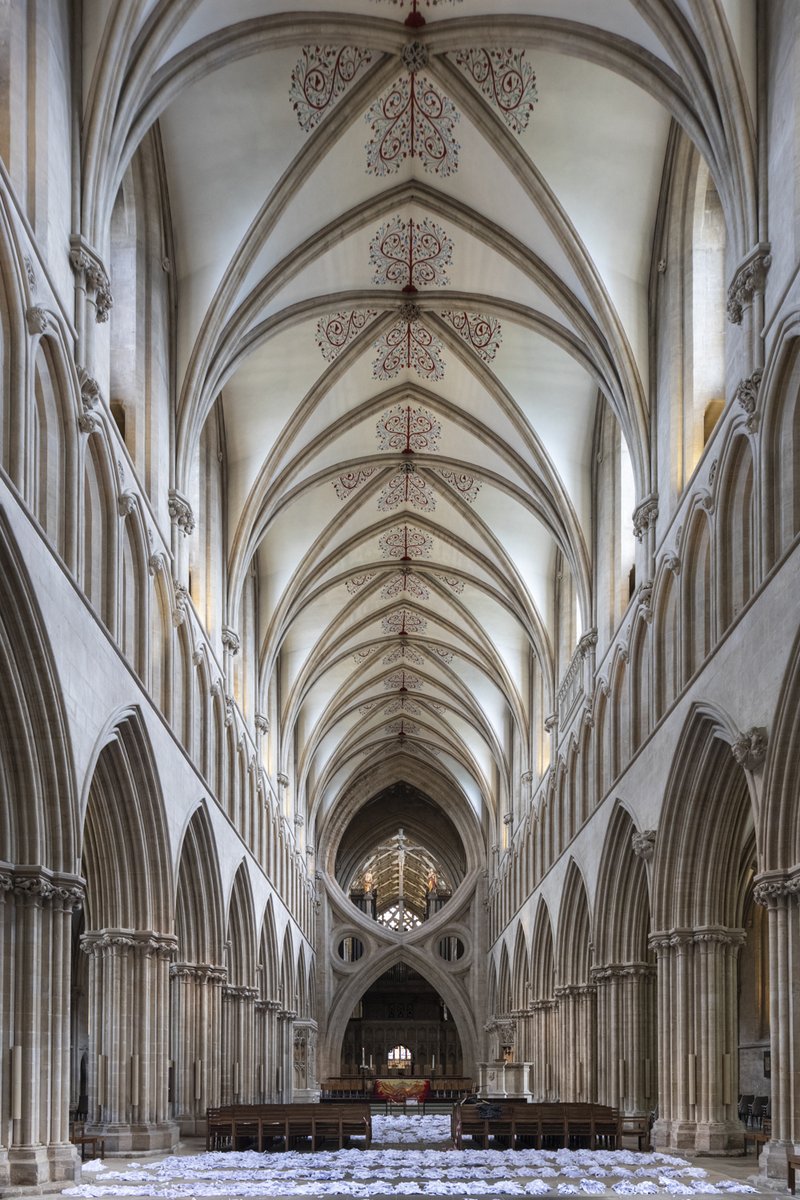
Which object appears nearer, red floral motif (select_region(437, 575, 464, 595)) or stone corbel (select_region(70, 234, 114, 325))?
stone corbel (select_region(70, 234, 114, 325))

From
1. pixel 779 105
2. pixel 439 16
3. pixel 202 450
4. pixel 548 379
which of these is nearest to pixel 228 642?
pixel 202 450

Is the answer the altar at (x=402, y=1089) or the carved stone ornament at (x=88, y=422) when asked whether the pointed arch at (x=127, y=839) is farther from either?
the altar at (x=402, y=1089)

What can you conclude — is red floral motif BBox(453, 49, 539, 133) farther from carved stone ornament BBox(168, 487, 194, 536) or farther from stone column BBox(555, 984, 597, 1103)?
stone column BBox(555, 984, 597, 1103)

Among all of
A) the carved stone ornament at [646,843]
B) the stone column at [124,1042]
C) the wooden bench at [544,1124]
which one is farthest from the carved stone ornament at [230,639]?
the wooden bench at [544,1124]

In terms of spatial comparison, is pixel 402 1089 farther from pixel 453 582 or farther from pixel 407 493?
pixel 407 493

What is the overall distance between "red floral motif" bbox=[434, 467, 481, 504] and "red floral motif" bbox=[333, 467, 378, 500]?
171cm

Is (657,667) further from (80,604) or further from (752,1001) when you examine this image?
(752,1001)

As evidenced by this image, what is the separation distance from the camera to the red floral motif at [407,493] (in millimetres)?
34719

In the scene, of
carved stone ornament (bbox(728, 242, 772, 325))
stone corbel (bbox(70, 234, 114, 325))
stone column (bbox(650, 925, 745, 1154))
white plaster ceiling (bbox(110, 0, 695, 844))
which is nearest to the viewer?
stone corbel (bbox(70, 234, 114, 325))

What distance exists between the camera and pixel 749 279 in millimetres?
16969

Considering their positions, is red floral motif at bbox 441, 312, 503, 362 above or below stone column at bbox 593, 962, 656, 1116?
above

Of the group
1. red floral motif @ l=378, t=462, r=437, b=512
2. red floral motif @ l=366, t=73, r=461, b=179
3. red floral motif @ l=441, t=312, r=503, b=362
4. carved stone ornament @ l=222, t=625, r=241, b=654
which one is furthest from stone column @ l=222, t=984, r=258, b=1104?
red floral motif @ l=366, t=73, r=461, b=179

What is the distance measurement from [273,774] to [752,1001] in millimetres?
15304

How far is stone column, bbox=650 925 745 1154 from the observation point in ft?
67.1
